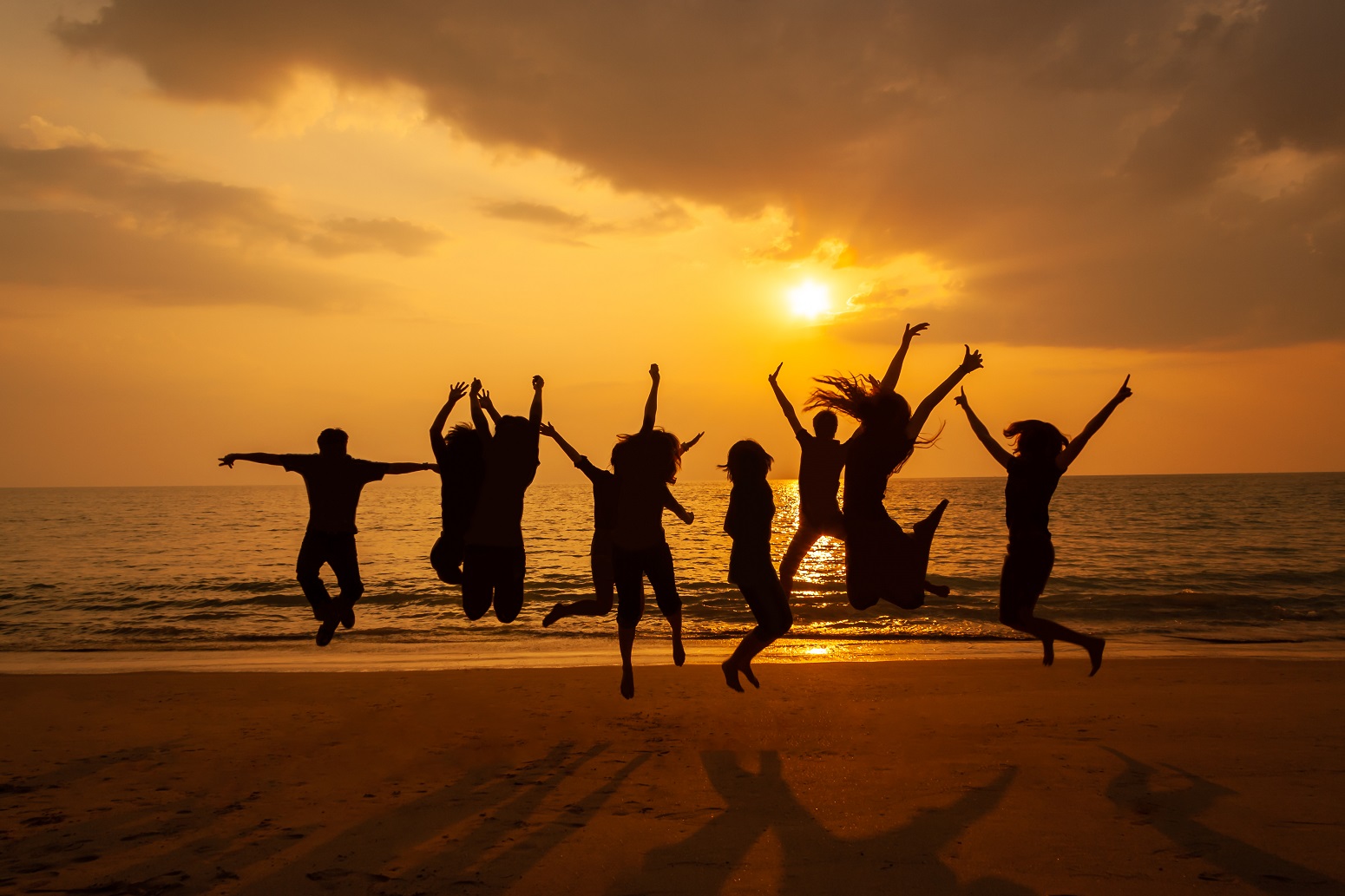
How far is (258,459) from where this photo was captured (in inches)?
368

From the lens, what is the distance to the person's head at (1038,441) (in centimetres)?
875

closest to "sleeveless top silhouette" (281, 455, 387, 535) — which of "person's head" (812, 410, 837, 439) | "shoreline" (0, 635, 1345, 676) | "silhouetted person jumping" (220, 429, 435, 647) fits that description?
"silhouetted person jumping" (220, 429, 435, 647)

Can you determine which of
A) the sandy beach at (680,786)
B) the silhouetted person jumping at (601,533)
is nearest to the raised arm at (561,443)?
the silhouetted person jumping at (601,533)

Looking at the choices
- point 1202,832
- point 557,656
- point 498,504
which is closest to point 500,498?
point 498,504

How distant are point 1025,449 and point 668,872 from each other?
507 cm

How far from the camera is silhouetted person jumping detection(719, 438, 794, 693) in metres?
8.96

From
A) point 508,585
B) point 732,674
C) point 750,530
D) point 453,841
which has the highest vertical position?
point 750,530

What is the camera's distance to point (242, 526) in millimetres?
74188

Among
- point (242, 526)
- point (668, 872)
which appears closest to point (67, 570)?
point (242, 526)

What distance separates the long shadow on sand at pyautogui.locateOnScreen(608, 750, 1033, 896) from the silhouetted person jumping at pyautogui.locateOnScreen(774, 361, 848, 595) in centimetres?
214

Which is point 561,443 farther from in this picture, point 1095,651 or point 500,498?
point 1095,651

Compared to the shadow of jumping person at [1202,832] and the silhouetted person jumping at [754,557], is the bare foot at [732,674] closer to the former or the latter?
the silhouetted person jumping at [754,557]

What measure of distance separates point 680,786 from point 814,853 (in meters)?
2.02

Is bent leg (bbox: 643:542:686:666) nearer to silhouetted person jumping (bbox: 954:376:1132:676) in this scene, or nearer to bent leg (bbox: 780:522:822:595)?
bent leg (bbox: 780:522:822:595)
